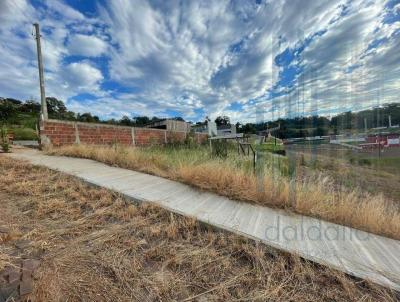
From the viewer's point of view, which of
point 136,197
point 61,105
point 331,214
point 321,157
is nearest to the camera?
point 331,214

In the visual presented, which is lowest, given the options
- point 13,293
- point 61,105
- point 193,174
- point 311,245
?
point 311,245

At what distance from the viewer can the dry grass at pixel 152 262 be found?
1580 millimetres

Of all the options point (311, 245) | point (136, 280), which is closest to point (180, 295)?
point (136, 280)

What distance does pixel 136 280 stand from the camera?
1.69 metres

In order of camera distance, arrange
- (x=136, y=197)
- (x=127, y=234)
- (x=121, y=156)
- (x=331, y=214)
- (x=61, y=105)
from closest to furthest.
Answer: (x=127, y=234) < (x=331, y=214) < (x=136, y=197) < (x=121, y=156) < (x=61, y=105)

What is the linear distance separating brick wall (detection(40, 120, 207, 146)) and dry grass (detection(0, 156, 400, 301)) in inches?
247

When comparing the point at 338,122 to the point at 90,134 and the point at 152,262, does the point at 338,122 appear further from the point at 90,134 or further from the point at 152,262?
the point at 90,134

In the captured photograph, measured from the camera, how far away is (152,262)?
76.0 inches

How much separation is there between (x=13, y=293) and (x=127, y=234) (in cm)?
105

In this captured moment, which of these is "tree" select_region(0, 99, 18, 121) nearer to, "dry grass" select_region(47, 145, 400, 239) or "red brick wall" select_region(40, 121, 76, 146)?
"red brick wall" select_region(40, 121, 76, 146)

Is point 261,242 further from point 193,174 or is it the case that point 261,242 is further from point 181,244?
point 193,174

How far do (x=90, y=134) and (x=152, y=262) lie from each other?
9.17 m

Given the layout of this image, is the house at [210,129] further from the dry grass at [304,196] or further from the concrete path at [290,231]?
the concrete path at [290,231]

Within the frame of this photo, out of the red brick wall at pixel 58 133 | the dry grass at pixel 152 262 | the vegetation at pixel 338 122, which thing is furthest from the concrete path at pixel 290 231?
the red brick wall at pixel 58 133
